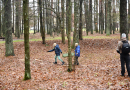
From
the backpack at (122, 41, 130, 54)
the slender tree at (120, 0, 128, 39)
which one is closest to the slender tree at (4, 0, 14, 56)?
the backpack at (122, 41, 130, 54)

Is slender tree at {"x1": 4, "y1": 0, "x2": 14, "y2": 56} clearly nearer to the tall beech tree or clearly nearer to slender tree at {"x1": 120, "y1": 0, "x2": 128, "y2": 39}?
the tall beech tree

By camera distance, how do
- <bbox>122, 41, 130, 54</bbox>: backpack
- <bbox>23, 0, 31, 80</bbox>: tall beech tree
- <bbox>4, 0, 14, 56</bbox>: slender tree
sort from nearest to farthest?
1. <bbox>122, 41, 130, 54</bbox>: backpack
2. <bbox>23, 0, 31, 80</bbox>: tall beech tree
3. <bbox>4, 0, 14, 56</bbox>: slender tree

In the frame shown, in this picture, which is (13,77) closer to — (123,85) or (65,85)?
(65,85)

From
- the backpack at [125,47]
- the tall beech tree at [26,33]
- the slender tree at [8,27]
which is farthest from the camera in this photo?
the slender tree at [8,27]

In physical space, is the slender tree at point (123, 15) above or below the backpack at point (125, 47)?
above

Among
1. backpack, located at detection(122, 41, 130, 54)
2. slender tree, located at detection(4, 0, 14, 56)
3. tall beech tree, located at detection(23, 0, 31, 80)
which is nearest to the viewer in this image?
backpack, located at detection(122, 41, 130, 54)

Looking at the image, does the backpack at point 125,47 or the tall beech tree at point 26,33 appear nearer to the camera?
the backpack at point 125,47

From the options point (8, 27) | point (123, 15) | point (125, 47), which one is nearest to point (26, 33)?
point (125, 47)

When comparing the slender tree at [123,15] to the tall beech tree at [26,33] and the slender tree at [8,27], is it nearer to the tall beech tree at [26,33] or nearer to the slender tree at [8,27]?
the tall beech tree at [26,33]

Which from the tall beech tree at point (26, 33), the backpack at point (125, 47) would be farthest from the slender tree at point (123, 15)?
the tall beech tree at point (26, 33)

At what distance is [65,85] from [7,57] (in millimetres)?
8276

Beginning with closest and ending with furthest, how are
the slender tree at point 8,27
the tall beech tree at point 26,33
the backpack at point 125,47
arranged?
1. the backpack at point 125,47
2. the tall beech tree at point 26,33
3. the slender tree at point 8,27

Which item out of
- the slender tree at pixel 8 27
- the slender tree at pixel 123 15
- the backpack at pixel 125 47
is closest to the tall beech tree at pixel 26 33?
the backpack at pixel 125 47

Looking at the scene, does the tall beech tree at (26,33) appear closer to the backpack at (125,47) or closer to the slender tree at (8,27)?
the backpack at (125,47)
